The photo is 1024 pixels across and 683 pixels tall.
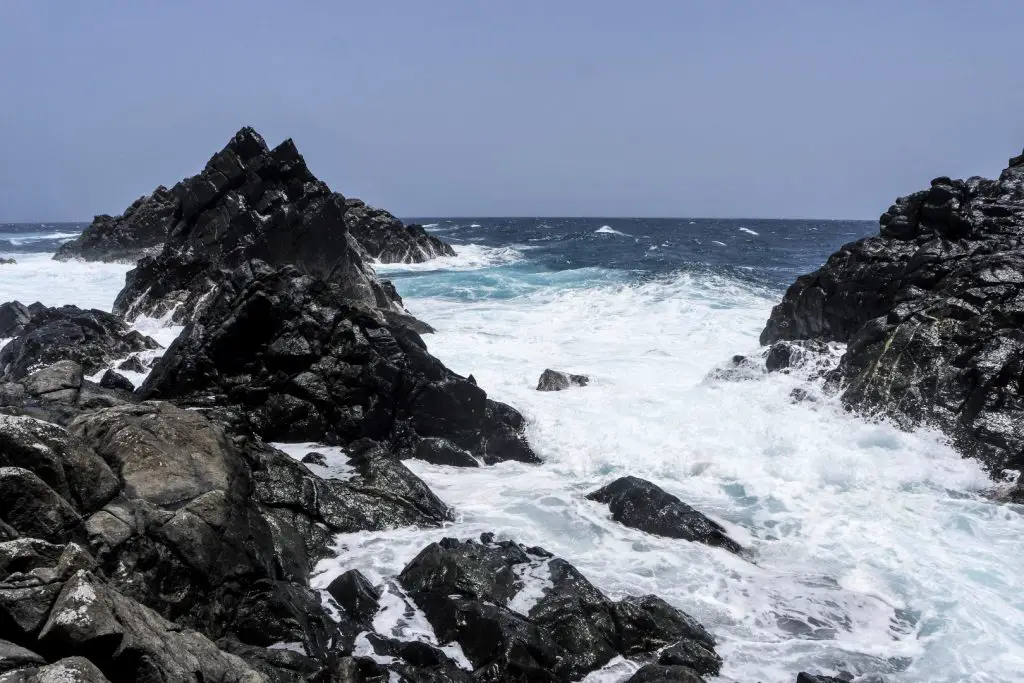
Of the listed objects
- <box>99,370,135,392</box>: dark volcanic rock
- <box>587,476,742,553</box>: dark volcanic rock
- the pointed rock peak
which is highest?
the pointed rock peak

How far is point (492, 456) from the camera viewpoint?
1327 centimetres

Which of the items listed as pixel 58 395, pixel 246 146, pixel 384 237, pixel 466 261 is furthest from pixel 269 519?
pixel 384 237

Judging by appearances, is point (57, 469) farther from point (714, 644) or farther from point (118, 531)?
point (714, 644)

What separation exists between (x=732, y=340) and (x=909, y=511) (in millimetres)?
13125

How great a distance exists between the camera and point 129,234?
4659cm

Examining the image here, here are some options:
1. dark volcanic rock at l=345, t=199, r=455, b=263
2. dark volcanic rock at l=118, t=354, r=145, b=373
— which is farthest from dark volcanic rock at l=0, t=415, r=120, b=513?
dark volcanic rock at l=345, t=199, r=455, b=263

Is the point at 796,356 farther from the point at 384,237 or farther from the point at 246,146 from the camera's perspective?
the point at 384,237

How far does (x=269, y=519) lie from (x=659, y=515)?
563 centimetres

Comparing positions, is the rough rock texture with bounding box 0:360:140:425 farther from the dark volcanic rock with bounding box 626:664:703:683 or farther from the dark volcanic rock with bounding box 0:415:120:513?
the dark volcanic rock with bounding box 626:664:703:683

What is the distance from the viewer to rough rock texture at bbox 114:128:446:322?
25.1 metres

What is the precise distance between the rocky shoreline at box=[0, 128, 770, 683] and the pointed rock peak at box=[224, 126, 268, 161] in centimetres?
1727

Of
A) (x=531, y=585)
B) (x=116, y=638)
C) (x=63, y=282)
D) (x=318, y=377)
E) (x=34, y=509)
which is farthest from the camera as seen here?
(x=63, y=282)

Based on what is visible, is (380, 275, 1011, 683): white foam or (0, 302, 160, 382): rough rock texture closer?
(380, 275, 1011, 683): white foam

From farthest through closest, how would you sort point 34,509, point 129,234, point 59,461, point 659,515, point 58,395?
point 129,234 < point 58,395 < point 659,515 < point 59,461 < point 34,509
